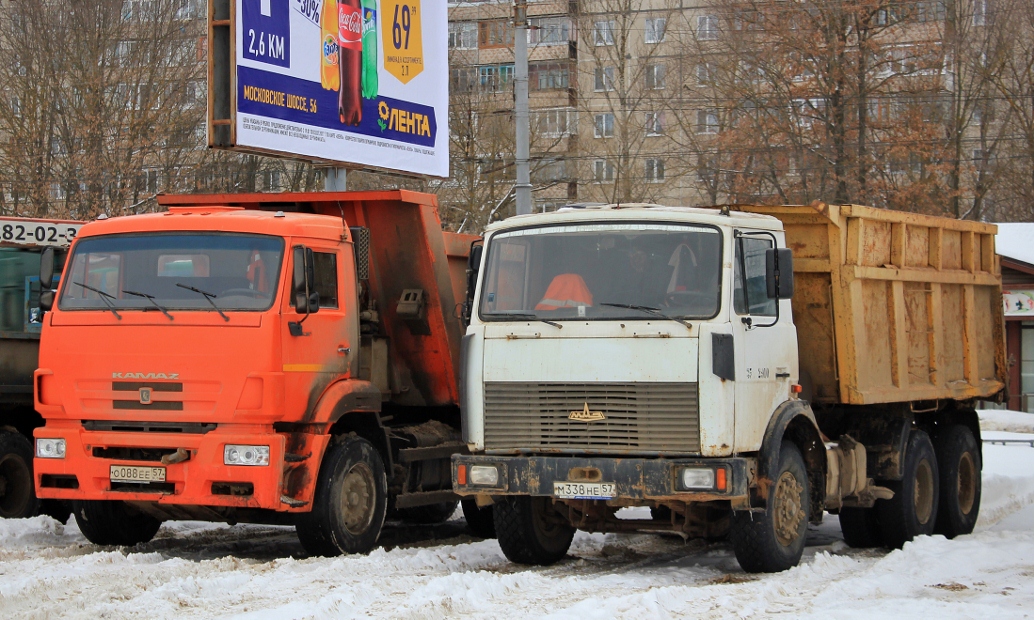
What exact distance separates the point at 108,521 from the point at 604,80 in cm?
3704

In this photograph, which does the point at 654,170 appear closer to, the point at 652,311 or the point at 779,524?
the point at 779,524

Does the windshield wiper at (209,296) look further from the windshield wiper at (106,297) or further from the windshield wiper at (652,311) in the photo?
the windshield wiper at (652,311)

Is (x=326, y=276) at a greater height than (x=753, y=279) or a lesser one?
greater

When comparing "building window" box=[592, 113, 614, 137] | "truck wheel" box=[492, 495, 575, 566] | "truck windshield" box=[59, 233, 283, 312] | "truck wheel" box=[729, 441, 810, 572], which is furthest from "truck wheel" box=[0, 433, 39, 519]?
"building window" box=[592, 113, 614, 137]

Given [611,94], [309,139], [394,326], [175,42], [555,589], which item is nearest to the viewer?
[555,589]

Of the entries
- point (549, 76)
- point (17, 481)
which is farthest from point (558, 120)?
point (17, 481)

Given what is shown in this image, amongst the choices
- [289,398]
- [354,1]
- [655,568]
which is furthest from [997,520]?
[354,1]

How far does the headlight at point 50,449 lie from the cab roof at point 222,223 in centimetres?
161

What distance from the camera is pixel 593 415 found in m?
9.16

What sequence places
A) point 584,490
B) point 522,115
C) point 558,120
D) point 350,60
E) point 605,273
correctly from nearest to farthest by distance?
point 584,490 < point 605,273 < point 350,60 < point 522,115 < point 558,120

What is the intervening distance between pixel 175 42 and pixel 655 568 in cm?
2617

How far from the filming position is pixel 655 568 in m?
10.1

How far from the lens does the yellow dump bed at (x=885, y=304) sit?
10773 mm

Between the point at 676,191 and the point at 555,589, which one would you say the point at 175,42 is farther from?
the point at 555,589
